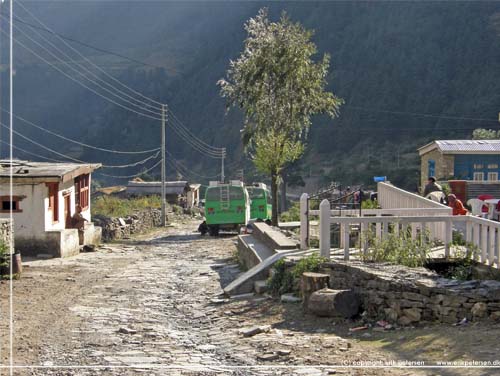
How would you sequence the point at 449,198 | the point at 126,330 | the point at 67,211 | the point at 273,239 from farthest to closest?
the point at 67,211
the point at 273,239
the point at 449,198
the point at 126,330

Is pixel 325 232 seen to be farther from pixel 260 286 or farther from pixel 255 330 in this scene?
pixel 255 330

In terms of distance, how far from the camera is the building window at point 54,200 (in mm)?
22731

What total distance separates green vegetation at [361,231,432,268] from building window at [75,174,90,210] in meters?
18.6

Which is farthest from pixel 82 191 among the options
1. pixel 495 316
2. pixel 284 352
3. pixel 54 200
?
pixel 495 316

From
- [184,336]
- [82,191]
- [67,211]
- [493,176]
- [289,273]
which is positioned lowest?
[184,336]

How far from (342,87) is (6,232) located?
75.6 metres

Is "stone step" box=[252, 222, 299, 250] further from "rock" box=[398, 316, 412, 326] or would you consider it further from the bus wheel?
the bus wheel

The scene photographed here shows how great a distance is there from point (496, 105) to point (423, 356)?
7148cm

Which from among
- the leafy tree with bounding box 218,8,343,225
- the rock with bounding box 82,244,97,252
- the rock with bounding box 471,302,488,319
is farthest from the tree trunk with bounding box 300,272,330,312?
the leafy tree with bounding box 218,8,343,225

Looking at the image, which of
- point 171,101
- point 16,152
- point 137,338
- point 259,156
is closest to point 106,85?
point 171,101

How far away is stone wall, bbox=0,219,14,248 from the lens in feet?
54.2

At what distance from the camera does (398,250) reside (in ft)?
36.7

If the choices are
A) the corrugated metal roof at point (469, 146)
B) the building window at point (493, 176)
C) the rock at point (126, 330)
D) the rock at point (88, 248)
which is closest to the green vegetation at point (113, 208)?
the rock at point (88, 248)

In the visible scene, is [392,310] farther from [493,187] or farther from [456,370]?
[493,187]
